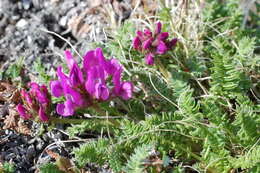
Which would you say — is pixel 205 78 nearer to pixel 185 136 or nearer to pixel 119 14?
pixel 185 136

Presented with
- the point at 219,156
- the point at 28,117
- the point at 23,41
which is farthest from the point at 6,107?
the point at 219,156

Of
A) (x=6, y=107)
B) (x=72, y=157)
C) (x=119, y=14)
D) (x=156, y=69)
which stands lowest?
(x=72, y=157)

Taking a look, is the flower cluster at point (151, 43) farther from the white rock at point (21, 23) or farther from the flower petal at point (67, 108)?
the white rock at point (21, 23)

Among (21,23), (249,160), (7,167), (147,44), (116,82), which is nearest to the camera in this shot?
(249,160)

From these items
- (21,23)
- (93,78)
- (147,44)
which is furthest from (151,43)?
(21,23)

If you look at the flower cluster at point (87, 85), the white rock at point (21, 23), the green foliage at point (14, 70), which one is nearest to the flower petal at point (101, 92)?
the flower cluster at point (87, 85)

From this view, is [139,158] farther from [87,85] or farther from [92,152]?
[87,85]
